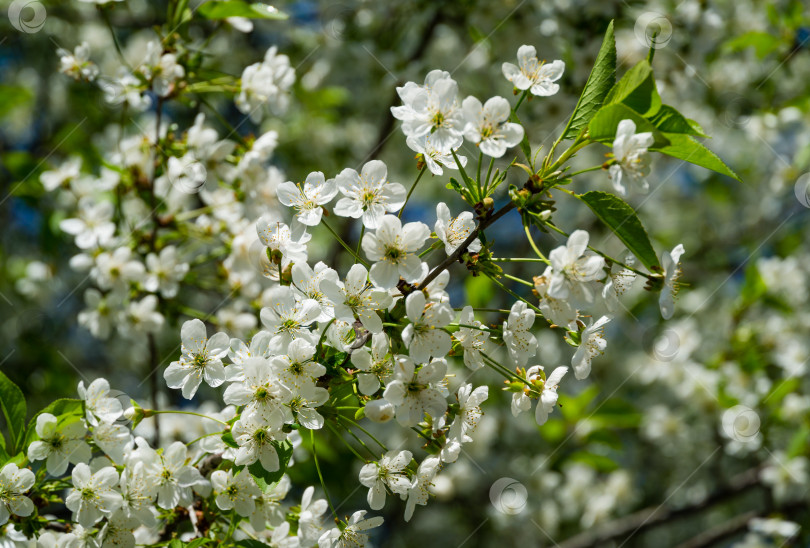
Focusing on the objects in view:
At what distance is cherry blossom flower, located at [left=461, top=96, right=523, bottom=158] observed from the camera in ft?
4.44

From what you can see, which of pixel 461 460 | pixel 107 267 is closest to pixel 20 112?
pixel 107 267

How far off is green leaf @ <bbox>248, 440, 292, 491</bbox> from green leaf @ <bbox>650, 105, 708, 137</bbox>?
3.48 ft

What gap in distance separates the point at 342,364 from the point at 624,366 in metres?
4.27

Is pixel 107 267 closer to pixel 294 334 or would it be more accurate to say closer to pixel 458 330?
pixel 294 334

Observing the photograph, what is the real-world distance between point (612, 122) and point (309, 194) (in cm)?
67

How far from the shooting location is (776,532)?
341 centimetres

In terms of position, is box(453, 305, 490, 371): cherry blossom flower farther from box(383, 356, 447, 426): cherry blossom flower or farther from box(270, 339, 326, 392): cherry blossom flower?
box(270, 339, 326, 392): cherry blossom flower

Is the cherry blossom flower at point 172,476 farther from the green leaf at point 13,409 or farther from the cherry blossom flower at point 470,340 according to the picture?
the cherry blossom flower at point 470,340

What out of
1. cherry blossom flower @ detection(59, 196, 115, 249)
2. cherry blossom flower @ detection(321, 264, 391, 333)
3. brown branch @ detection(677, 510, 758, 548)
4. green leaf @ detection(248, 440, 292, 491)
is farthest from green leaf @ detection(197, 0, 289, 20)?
brown branch @ detection(677, 510, 758, 548)

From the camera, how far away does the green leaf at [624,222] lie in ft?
4.40

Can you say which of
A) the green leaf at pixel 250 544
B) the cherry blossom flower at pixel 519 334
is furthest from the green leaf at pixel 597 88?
the green leaf at pixel 250 544

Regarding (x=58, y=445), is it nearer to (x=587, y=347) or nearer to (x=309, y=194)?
(x=309, y=194)

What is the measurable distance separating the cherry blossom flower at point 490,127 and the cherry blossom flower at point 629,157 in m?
0.20

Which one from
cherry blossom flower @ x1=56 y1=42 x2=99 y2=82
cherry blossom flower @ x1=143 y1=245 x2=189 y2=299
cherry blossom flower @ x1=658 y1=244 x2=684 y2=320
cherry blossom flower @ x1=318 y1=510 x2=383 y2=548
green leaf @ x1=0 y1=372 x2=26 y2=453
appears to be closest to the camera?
cherry blossom flower @ x1=658 y1=244 x2=684 y2=320
